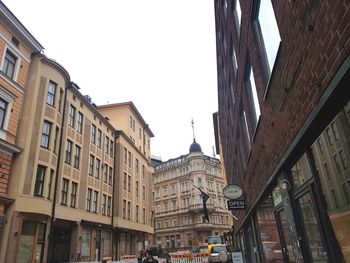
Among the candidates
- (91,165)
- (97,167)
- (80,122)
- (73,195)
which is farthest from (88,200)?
(80,122)

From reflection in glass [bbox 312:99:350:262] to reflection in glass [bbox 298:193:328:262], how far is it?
652 mm

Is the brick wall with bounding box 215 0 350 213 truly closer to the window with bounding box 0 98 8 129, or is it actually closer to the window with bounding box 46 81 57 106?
the window with bounding box 0 98 8 129

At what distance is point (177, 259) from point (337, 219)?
87.0 feet

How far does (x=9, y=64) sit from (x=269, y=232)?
18905 mm

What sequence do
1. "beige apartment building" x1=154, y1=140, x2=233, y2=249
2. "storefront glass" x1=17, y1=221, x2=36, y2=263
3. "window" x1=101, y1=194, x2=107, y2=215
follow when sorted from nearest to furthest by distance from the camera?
"storefront glass" x1=17, y1=221, x2=36, y2=263 < "window" x1=101, y1=194, x2=107, y2=215 < "beige apartment building" x1=154, y1=140, x2=233, y2=249

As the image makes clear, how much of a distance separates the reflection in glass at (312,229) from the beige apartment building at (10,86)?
16921 mm

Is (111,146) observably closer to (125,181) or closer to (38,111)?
→ (125,181)

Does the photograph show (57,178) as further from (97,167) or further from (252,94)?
(252,94)

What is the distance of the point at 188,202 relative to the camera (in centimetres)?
7044

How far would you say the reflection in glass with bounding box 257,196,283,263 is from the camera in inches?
318

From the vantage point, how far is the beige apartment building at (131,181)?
33938 millimetres

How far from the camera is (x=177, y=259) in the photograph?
92.3ft

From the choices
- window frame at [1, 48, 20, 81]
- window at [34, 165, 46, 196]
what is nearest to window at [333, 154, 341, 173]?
window at [34, 165, 46, 196]

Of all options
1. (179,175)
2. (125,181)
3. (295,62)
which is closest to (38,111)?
(125,181)
